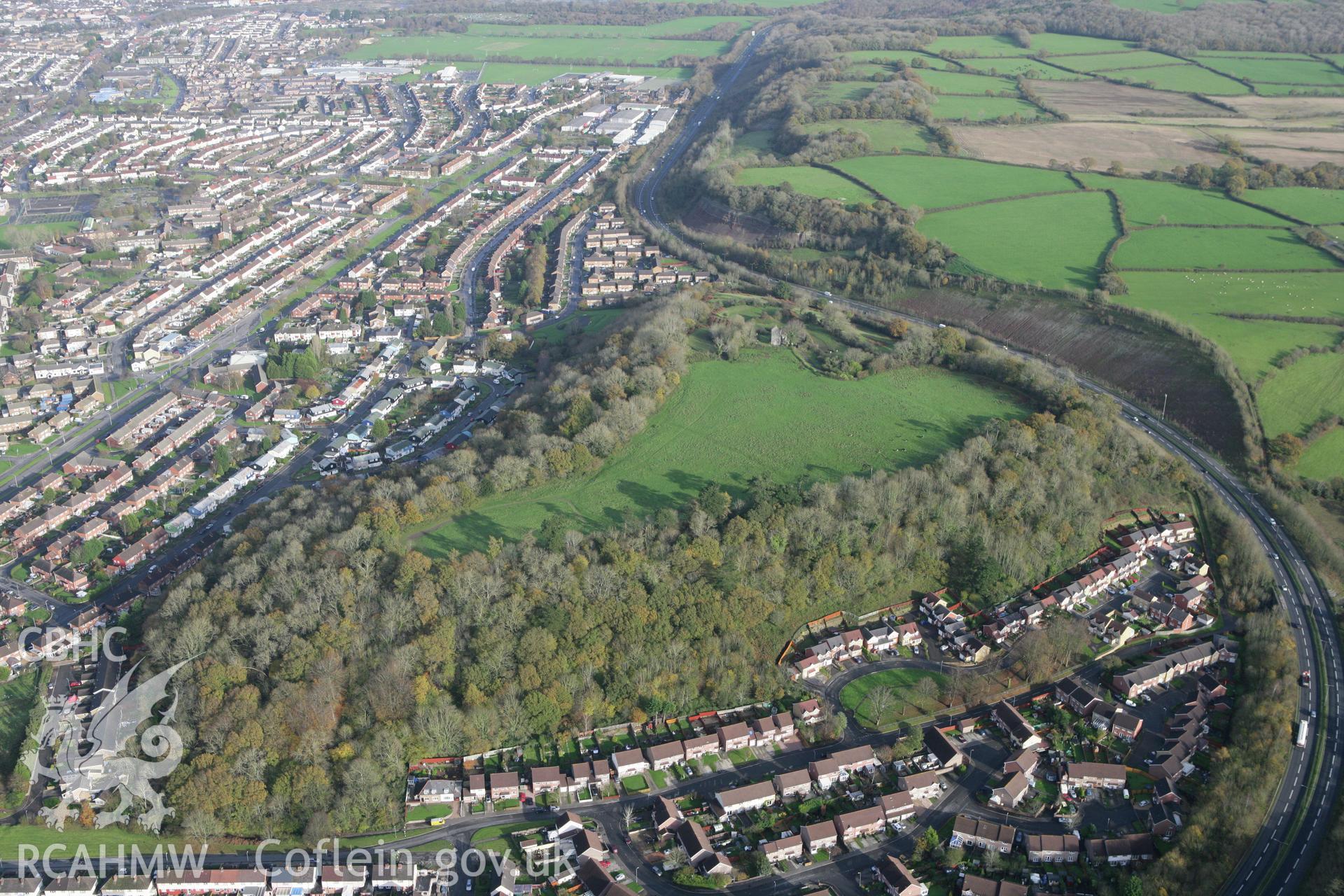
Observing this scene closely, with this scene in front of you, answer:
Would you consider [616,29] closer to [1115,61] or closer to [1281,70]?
[1115,61]

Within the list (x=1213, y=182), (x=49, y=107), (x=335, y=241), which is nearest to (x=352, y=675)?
(x=335, y=241)

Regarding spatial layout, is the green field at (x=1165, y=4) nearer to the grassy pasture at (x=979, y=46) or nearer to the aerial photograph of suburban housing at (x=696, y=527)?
the grassy pasture at (x=979, y=46)

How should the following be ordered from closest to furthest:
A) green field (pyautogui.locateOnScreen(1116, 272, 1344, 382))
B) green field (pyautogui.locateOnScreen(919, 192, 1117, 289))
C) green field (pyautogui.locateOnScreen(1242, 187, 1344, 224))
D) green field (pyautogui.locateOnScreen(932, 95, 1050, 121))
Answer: green field (pyautogui.locateOnScreen(1116, 272, 1344, 382)) → green field (pyautogui.locateOnScreen(919, 192, 1117, 289)) → green field (pyautogui.locateOnScreen(1242, 187, 1344, 224)) → green field (pyautogui.locateOnScreen(932, 95, 1050, 121))

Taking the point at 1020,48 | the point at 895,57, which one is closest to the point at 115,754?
the point at 895,57

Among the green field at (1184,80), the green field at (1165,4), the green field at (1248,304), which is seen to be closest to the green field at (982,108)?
the green field at (1184,80)

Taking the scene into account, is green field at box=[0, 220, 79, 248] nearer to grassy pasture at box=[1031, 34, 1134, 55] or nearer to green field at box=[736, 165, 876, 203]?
green field at box=[736, 165, 876, 203]

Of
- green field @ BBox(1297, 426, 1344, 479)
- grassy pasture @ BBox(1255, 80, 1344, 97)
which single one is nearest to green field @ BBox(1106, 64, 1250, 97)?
grassy pasture @ BBox(1255, 80, 1344, 97)
